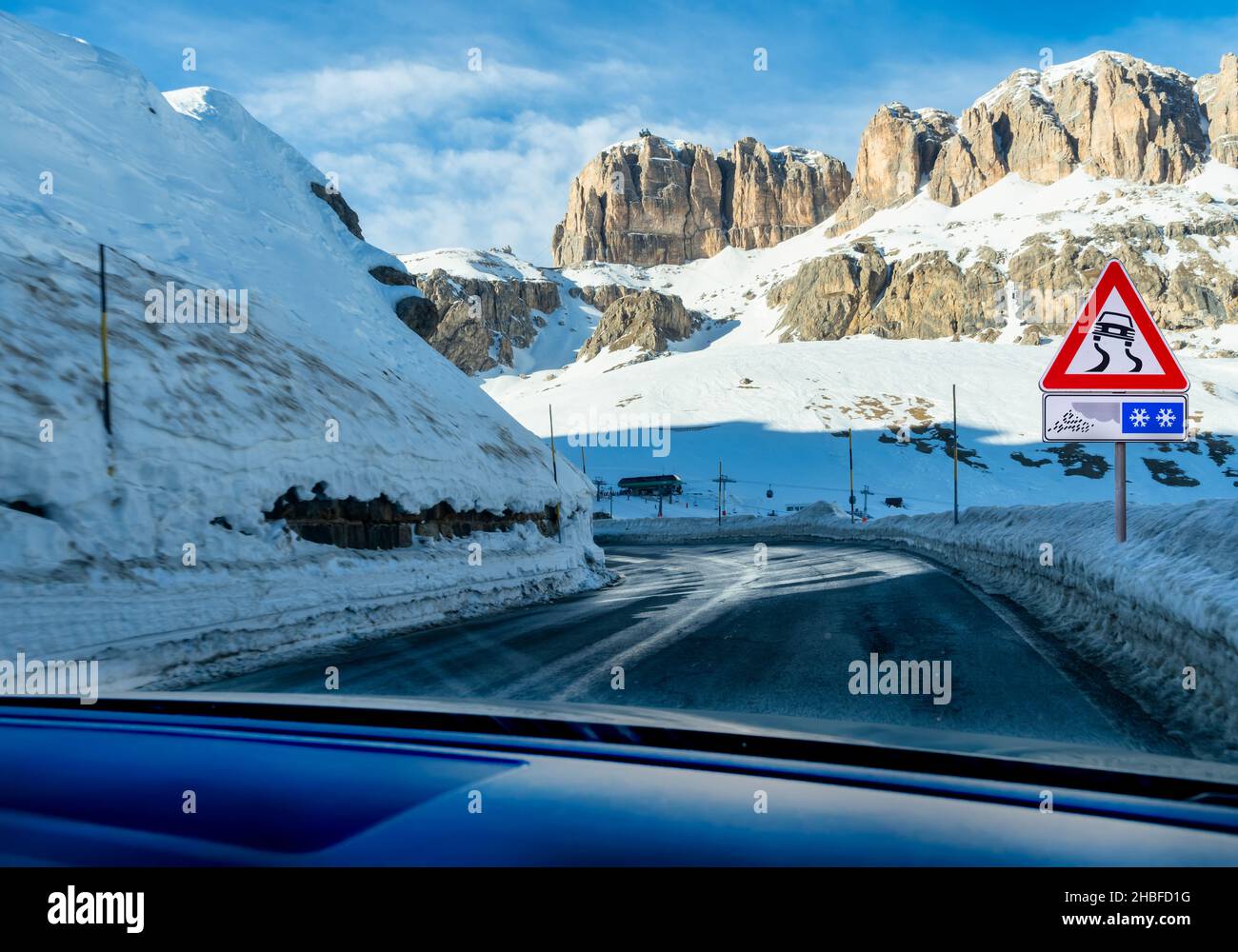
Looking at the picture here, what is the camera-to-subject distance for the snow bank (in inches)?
198

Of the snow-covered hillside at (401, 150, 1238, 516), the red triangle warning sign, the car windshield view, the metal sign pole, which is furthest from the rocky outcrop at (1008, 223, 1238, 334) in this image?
the red triangle warning sign

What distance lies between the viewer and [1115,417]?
7805mm

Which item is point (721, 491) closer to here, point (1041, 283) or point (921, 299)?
point (1041, 283)

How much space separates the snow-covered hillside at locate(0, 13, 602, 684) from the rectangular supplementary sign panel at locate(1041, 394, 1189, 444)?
8.06m

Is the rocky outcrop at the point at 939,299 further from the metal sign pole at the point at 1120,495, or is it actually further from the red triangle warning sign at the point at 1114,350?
the red triangle warning sign at the point at 1114,350

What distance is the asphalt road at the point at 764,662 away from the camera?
529 cm

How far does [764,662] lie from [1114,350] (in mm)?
4549

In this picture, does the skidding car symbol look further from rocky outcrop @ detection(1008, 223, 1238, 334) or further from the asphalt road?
rocky outcrop @ detection(1008, 223, 1238, 334)

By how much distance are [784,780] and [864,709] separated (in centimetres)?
385

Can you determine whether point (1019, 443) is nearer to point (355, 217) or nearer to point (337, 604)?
point (355, 217)

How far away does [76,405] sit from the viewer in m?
7.86

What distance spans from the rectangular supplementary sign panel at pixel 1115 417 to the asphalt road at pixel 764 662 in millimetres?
2104

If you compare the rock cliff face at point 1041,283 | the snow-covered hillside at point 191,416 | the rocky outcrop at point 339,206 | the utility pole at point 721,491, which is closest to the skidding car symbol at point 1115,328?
the snow-covered hillside at point 191,416

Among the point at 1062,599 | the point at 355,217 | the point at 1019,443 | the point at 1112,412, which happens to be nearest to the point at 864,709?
the point at 1112,412
